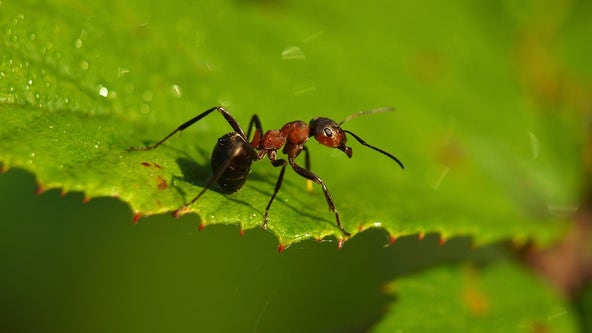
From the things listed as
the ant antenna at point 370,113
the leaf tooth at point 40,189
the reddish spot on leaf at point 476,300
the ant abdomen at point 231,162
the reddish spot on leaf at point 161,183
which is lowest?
the reddish spot on leaf at point 476,300

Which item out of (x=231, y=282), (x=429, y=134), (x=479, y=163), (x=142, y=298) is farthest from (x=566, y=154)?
(x=142, y=298)

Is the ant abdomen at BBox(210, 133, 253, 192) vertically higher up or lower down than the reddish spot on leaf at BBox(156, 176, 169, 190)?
lower down

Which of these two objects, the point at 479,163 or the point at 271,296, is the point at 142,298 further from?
the point at 479,163

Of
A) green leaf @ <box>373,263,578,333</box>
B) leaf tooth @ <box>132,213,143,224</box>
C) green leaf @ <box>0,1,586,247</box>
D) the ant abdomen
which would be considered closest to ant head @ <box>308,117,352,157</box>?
green leaf @ <box>0,1,586,247</box>

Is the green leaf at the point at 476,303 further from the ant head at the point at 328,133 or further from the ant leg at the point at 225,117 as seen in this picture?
the ant leg at the point at 225,117

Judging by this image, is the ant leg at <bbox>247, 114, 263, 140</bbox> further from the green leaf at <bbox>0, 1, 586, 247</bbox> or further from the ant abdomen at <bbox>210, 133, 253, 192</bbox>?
the ant abdomen at <bbox>210, 133, 253, 192</bbox>

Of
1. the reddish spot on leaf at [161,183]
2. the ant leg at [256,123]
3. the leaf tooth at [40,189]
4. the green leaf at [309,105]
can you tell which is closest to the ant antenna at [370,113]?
the green leaf at [309,105]

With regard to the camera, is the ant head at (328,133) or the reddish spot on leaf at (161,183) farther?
the ant head at (328,133)
